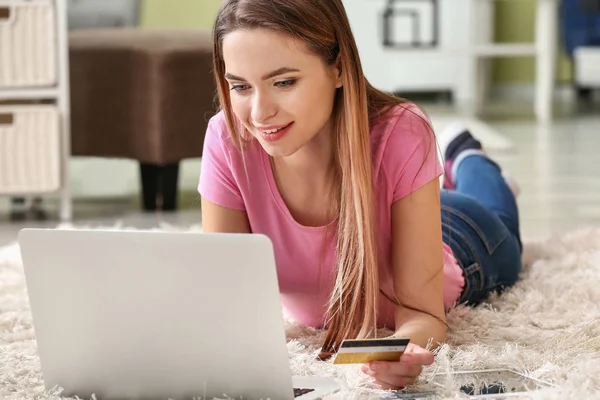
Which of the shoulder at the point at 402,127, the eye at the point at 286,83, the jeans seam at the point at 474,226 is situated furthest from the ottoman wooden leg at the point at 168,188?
the eye at the point at 286,83

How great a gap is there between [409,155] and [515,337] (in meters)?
0.30

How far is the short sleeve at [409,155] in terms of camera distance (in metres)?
1.28

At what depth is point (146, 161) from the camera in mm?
2758

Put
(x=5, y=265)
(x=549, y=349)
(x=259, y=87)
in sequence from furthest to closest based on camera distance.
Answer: (x=5, y=265)
(x=549, y=349)
(x=259, y=87)

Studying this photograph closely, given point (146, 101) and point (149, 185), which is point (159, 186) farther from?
point (146, 101)

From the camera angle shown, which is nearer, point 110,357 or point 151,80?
point 110,357

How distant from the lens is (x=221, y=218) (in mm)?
1373

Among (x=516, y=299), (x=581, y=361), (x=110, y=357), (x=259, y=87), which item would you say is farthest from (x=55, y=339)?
(x=516, y=299)

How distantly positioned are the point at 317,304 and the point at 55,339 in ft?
1.38

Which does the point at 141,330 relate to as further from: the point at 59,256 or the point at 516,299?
the point at 516,299

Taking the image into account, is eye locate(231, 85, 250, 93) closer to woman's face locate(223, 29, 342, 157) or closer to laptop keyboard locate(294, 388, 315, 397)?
woman's face locate(223, 29, 342, 157)

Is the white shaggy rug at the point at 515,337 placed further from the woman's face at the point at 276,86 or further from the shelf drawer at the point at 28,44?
the shelf drawer at the point at 28,44

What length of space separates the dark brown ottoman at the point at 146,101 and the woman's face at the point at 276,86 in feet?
5.05

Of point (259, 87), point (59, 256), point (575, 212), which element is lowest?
point (575, 212)
